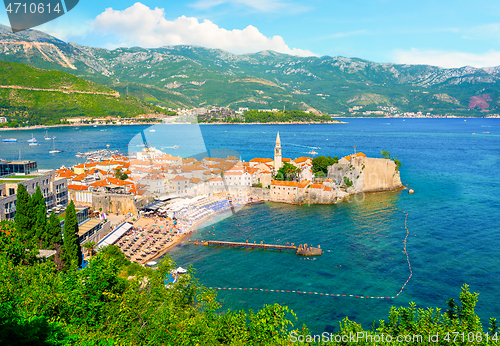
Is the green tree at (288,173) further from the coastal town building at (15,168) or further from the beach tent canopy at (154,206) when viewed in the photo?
the coastal town building at (15,168)

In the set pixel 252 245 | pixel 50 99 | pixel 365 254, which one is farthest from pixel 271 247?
pixel 50 99

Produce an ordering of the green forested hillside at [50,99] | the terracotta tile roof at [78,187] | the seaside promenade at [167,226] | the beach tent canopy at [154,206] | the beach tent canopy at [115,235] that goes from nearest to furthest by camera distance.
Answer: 1. the beach tent canopy at [115,235]
2. the seaside promenade at [167,226]
3. the beach tent canopy at [154,206]
4. the terracotta tile roof at [78,187]
5. the green forested hillside at [50,99]

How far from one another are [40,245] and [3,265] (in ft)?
21.1

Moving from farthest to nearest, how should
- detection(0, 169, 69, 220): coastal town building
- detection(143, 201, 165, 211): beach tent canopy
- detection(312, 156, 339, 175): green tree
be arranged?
detection(312, 156, 339, 175): green tree, detection(143, 201, 165, 211): beach tent canopy, detection(0, 169, 69, 220): coastal town building

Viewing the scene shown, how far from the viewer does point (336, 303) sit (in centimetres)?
1684

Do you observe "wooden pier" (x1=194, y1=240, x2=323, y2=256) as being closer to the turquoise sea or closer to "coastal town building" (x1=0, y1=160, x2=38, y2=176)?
the turquoise sea

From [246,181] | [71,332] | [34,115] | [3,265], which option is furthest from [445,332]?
[34,115]

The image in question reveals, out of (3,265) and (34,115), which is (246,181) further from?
(34,115)

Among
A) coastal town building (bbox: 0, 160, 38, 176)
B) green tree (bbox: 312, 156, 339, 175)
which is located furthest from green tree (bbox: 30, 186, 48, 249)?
green tree (bbox: 312, 156, 339, 175)

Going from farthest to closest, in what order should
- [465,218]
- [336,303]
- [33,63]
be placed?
[33,63] < [465,218] < [336,303]

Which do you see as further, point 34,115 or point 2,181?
point 34,115

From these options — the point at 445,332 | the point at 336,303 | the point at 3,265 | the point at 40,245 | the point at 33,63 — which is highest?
the point at 33,63

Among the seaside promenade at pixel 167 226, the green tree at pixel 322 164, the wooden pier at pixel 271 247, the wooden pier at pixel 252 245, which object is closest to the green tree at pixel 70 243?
the seaside promenade at pixel 167 226

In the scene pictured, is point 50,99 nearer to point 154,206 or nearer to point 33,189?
point 154,206
